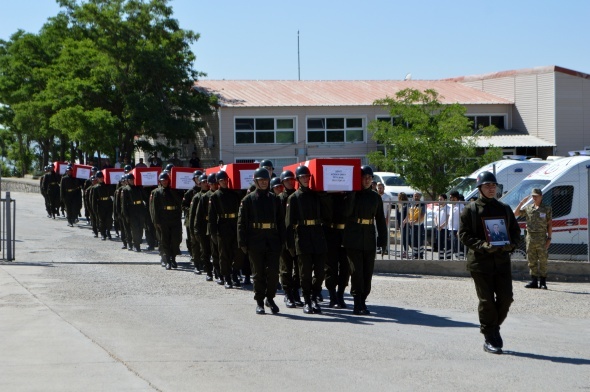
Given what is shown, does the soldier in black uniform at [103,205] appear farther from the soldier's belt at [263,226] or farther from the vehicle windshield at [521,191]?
the soldier's belt at [263,226]

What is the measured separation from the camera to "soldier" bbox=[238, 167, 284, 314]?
13.4 meters

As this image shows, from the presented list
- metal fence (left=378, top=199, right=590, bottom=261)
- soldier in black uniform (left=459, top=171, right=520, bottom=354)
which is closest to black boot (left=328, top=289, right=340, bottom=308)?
soldier in black uniform (left=459, top=171, right=520, bottom=354)

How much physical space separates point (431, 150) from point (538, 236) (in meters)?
11.3

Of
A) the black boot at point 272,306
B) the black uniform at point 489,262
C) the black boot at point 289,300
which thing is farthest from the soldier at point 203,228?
the black uniform at point 489,262

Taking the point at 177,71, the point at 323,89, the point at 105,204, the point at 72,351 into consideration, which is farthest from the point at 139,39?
the point at 72,351

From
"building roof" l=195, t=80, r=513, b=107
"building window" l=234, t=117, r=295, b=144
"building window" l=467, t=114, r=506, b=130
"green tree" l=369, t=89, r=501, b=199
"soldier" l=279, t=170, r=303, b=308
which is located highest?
"building roof" l=195, t=80, r=513, b=107

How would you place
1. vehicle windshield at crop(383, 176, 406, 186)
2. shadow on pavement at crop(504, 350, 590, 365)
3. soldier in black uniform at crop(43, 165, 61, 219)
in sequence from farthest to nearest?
vehicle windshield at crop(383, 176, 406, 186)
soldier in black uniform at crop(43, 165, 61, 219)
shadow on pavement at crop(504, 350, 590, 365)

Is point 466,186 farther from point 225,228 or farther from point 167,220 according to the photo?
point 225,228

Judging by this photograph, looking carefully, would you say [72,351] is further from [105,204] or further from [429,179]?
[429,179]

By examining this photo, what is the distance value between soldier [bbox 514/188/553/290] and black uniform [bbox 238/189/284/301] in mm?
5936

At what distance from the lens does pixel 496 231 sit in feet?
34.7

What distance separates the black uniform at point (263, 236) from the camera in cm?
1341

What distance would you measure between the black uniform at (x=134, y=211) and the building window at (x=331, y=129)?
1104 inches

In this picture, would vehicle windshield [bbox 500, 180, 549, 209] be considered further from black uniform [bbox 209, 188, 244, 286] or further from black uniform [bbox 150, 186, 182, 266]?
black uniform [bbox 209, 188, 244, 286]
